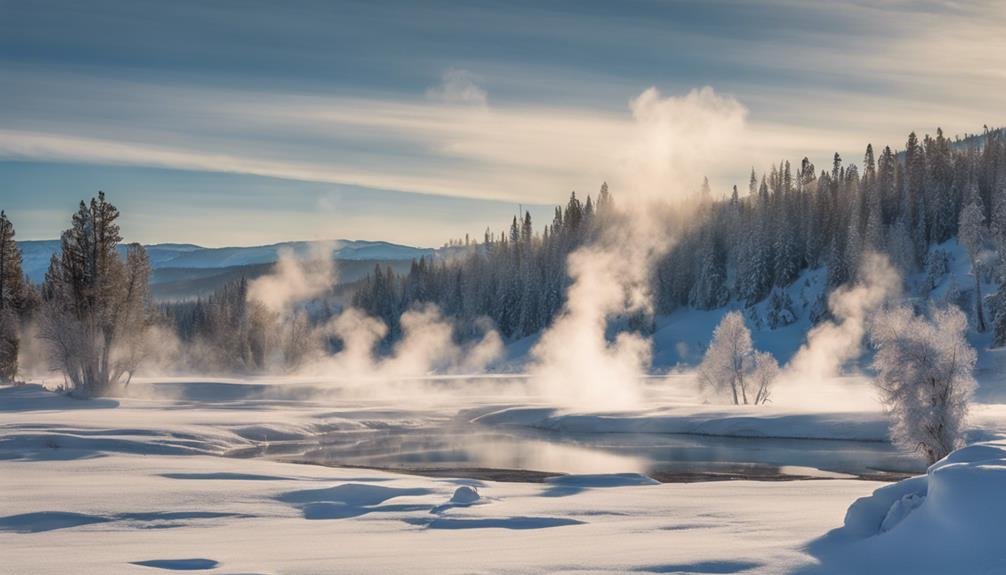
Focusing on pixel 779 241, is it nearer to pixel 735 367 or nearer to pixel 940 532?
pixel 735 367

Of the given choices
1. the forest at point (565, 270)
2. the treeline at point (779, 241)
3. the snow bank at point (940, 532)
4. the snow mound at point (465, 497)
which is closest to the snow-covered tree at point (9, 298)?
the forest at point (565, 270)

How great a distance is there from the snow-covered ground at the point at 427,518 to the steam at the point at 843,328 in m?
57.7

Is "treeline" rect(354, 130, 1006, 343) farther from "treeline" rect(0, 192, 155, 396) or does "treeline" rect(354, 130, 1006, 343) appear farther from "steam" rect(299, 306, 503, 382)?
"treeline" rect(0, 192, 155, 396)

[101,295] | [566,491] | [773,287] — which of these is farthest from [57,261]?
[773,287]

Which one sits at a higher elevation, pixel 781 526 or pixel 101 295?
pixel 101 295

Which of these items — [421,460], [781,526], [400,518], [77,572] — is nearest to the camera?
[77,572]

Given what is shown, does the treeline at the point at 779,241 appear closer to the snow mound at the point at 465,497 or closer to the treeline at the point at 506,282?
the treeline at the point at 506,282

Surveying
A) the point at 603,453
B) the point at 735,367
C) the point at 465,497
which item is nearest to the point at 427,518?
the point at 465,497

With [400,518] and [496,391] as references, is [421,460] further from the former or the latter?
[496,391]

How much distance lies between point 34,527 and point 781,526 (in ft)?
49.0

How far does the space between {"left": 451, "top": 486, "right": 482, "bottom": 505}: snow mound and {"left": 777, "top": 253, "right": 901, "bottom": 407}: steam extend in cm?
6761

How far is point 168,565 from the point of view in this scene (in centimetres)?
1491

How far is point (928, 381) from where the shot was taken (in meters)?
34.1

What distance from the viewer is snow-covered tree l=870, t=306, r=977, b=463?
3394 cm
